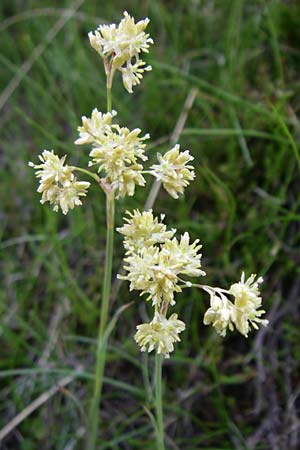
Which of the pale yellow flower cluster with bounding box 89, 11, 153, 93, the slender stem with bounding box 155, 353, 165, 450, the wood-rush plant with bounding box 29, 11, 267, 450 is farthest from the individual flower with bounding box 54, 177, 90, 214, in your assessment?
the slender stem with bounding box 155, 353, 165, 450

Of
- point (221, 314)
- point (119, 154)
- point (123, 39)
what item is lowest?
point (221, 314)

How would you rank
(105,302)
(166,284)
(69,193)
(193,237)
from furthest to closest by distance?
(193,237) < (105,302) < (69,193) < (166,284)

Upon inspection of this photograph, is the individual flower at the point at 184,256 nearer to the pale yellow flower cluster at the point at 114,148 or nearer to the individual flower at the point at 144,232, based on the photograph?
the individual flower at the point at 144,232

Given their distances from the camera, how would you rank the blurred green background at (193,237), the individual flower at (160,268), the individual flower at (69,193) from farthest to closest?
the blurred green background at (193,237) → the individual flower at (69,193) → the individual flower at (160,268)

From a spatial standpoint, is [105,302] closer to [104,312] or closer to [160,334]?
[104,312]

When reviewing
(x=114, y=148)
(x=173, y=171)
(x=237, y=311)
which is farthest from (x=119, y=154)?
(x=237, y=311)

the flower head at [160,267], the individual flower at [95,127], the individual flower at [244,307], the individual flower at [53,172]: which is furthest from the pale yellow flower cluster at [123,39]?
the individual flower at [244,307]

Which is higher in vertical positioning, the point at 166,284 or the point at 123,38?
the point at 123,38

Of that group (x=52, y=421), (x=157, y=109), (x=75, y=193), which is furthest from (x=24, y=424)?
(x=157, y=109)
